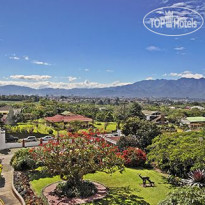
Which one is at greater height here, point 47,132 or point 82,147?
point 82,147

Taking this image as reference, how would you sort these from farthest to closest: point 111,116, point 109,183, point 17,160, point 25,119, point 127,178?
point 111,116 → point 25,119 → point 17,160 → point 127,178 → point 109,183

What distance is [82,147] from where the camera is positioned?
41.7 feet

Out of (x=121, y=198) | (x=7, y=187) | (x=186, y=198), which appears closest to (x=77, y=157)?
(x=121, y=198)

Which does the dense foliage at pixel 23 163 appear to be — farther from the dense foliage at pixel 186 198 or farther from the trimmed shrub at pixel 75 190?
the dense foliage at pixel 186 198

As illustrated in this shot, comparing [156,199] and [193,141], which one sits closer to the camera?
[156,199]

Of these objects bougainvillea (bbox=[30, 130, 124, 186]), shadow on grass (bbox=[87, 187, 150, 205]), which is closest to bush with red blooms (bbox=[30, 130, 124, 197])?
bougainvillea (bbox=[30, 130, 124, 186])

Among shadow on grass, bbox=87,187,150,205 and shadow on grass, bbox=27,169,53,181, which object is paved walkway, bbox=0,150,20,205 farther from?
shadow on grass, bbox=87,187,150,205

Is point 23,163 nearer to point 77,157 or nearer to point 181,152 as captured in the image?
point 77,157

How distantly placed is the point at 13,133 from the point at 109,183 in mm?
22353

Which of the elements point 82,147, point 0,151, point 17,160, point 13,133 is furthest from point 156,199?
point 13,133

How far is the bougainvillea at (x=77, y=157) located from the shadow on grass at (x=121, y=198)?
130 centimetres

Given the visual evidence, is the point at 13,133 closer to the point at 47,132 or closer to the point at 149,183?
the point at 47,132

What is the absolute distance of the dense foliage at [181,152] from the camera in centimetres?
1330

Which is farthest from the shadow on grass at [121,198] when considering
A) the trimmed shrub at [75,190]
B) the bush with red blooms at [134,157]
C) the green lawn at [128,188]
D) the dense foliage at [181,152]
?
the bush with red blooms at [134,157]
